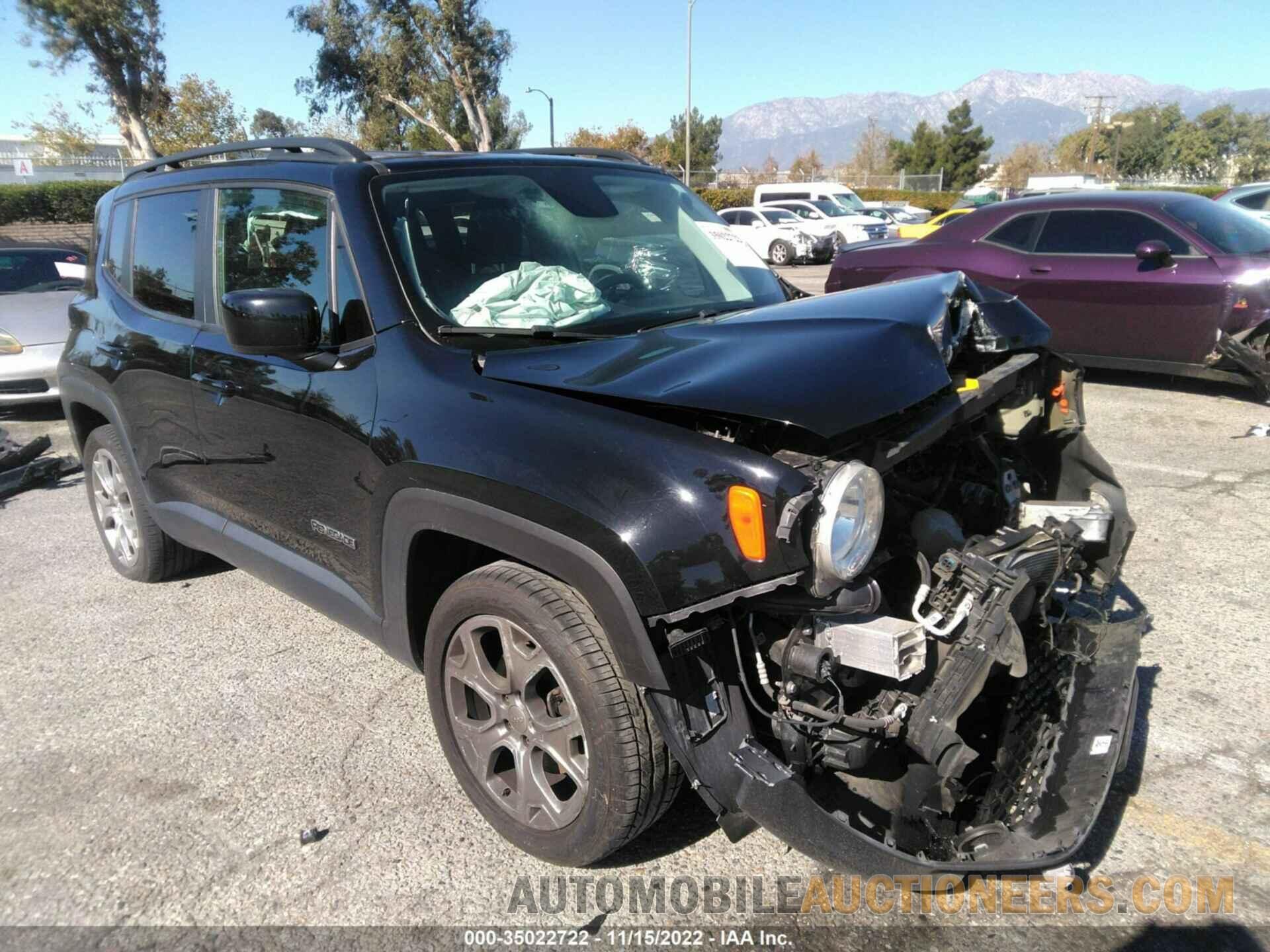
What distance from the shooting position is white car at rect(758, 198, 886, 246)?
23.2 metres

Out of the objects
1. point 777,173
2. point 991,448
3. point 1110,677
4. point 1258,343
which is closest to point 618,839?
point 1110,677

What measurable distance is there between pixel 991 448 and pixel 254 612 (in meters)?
3.38

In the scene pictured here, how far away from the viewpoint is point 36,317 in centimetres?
856

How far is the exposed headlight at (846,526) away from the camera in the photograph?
1.98 meters

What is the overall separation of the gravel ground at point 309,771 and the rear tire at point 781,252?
18.3m

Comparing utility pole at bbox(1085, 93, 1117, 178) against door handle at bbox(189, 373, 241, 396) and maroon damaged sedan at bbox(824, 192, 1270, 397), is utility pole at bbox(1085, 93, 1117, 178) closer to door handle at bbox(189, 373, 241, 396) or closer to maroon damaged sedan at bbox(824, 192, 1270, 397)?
maroon damaged sedan at bbox(824, 192, 1270, 397)

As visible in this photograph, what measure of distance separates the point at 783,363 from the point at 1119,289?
21.7 feet

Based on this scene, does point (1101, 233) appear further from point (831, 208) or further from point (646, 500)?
point (831, 208)

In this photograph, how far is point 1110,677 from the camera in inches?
102

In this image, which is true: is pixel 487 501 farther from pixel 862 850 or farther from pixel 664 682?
pixel 862 850

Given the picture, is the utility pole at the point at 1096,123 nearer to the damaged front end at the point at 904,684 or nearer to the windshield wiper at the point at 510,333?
the damaged front end at the point at 904,684

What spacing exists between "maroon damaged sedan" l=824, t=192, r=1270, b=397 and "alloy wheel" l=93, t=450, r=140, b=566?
649cm

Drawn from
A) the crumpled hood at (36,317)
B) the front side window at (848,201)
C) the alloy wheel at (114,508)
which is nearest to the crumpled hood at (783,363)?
the alloy wheel at (114,508)

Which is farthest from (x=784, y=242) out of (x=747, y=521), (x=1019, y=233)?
(x=747, y=521)
